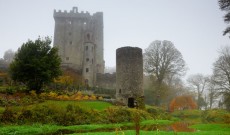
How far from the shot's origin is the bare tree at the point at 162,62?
4803 centimetres

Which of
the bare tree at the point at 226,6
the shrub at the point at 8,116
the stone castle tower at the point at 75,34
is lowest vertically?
the shrub at the point at 8,116

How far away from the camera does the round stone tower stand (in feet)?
120

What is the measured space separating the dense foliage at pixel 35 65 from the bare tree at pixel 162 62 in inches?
756

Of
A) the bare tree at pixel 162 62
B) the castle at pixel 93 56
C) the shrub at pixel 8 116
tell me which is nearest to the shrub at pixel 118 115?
the shrub at pixel 8 116

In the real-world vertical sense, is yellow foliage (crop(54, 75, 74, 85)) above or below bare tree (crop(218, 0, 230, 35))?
below

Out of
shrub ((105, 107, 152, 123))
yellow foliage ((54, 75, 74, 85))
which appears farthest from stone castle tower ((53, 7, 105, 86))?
shrub ((105, 107, 152, 123))

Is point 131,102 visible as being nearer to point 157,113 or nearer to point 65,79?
point 157,113

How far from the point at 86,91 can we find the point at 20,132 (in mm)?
30686

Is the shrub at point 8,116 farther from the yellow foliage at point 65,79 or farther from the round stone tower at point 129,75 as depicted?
the yellow foliage at point 65,79

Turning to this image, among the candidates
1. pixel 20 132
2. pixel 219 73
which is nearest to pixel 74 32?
pixel 219 73

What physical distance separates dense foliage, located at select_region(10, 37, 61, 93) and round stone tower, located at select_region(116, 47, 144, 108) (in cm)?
843

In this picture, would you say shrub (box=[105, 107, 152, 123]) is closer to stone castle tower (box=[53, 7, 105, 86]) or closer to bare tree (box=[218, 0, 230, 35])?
bare tree (box=[218, 0, 230, 35])

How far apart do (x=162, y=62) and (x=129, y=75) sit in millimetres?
13480

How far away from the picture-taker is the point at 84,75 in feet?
185
